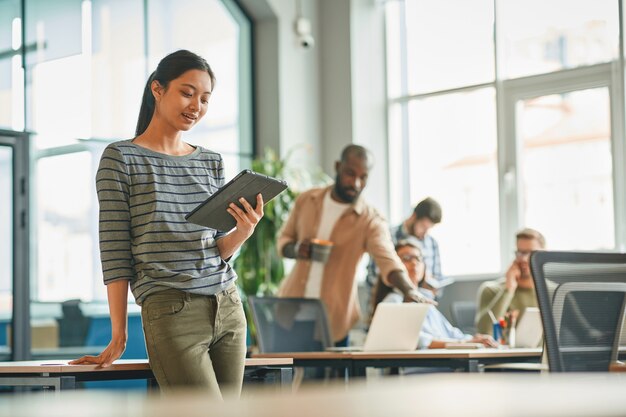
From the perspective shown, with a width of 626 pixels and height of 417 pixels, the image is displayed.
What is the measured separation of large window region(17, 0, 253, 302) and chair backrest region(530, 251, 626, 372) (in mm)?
4885

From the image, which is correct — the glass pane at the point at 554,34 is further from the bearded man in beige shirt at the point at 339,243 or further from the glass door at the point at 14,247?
the glass door at the point at 14,247

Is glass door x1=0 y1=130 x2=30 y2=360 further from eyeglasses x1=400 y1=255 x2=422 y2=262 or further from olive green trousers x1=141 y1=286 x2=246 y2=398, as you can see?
olive green trousers x1=141 y1=286 x2=246 y2=398

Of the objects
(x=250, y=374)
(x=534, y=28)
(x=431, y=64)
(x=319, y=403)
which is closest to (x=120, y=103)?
(x=431, y=64)

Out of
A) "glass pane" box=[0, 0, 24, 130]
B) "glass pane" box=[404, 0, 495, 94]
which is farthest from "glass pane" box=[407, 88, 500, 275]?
"glass pane" box=[0, 0, 24, 130]

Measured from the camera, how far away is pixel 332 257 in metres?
4.84

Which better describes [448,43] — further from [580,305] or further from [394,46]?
[580,305]

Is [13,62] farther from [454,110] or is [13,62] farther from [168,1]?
[454,110]

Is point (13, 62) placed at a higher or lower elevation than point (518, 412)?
higher

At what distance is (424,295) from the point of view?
5.11 m

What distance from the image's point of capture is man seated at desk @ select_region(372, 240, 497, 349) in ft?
15.1

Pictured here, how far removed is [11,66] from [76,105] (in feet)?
1.74

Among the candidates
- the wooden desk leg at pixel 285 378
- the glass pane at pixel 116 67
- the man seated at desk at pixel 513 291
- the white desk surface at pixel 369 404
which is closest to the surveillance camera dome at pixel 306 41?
the glass pane at pixel 116 67

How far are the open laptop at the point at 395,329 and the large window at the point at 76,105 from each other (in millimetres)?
3380

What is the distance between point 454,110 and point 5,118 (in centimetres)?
351
